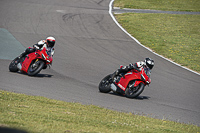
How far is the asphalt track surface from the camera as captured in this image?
11.2 meters

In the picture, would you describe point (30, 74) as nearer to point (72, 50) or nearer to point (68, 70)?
point (68, 70)

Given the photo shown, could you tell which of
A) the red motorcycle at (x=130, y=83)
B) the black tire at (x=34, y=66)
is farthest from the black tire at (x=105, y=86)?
the black tire at (x=34, y=66)

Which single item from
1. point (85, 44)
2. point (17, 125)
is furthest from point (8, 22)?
point (17, 125)

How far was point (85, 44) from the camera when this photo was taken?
68.5 feet

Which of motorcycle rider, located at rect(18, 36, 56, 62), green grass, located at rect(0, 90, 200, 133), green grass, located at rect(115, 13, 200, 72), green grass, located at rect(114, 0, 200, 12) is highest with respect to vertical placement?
green grass, located at rect(114, 0, 200, 12)

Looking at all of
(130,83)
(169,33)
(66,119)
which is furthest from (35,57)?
(169,33)

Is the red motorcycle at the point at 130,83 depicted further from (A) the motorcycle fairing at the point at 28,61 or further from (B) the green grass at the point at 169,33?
(B) the green grass at the point at 169,33

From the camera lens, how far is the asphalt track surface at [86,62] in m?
11.2

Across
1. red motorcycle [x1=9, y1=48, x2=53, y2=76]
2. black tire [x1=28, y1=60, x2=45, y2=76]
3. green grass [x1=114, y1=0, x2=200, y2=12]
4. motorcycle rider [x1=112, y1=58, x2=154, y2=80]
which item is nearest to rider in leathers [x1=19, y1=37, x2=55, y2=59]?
red motorcycle [x1=9, y1=48, x2=53, y2=76]

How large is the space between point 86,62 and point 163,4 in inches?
871

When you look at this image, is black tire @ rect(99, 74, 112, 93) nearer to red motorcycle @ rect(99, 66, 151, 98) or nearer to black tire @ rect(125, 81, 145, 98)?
red motorcycle @ rect(99, 66, 151, 98)

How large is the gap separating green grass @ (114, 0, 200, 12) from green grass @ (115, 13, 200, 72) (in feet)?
10.5

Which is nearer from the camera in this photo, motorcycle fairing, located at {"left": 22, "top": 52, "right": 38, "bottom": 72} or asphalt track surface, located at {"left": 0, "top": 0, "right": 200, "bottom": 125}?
asphalt track surface, located at {"left": 0, "top": 0, "right": 200, "bottom": 125}

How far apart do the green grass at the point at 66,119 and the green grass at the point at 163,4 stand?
26156mm
